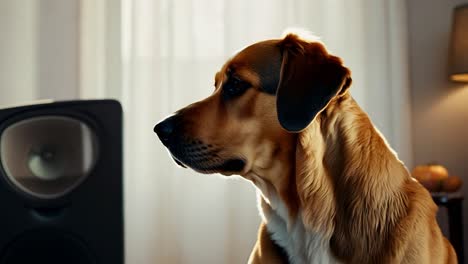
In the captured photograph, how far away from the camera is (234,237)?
98.3 inches

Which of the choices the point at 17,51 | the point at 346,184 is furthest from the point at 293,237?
the point at 17,51

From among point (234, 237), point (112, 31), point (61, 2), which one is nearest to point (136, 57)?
point (112, 31)

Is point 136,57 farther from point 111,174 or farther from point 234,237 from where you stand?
point 111,174

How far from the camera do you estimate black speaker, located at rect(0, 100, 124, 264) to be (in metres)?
1.24

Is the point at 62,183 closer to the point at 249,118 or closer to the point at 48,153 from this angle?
the point at 48,153

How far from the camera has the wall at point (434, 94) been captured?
8.83ft

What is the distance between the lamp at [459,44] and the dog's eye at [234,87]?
1.41 meters

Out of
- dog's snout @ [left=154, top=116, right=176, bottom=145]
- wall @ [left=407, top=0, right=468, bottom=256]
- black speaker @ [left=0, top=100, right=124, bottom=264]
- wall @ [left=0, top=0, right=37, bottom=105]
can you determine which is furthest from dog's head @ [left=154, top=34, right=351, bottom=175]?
wall @ [left=407, top=0, right=468, bottom=256]

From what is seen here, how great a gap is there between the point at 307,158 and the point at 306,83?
141 millimetres

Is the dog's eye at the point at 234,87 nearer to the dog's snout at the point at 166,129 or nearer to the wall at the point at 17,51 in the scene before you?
the dog's snout at the point at 166,129

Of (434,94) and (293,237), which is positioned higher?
(434,94)

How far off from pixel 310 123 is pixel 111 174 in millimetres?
447

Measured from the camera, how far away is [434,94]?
270 centimetres

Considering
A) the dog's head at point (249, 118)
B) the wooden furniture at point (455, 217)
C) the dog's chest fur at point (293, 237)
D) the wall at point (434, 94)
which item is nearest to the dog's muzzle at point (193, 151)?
the dog's head at point (249, 118)
